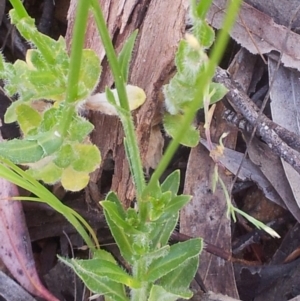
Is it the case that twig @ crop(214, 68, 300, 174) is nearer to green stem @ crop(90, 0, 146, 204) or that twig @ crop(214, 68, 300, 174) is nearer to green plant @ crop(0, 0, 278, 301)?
green plant @ crop(0, 0, 278, 301)

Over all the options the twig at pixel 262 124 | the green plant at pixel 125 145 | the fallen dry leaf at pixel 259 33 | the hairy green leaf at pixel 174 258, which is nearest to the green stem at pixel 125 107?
the green plant at pixel 125 145

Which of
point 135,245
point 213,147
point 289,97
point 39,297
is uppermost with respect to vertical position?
point 289,97

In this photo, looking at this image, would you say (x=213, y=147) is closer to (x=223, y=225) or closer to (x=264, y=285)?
(x=223, y=225)

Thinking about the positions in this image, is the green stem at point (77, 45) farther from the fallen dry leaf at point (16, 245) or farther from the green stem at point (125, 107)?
the fallen dry leaf at point (16, 245)

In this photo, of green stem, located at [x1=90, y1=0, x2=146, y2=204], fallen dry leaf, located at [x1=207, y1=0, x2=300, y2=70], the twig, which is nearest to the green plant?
green stem, located at [x1=90, y1=0, x2=146, y2=204]

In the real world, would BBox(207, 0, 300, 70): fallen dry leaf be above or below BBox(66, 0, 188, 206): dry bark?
above

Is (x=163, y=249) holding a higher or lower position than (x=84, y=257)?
higher

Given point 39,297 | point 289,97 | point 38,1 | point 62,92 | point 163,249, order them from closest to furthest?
point 163,249 → point 62,92 → point 39,297 → point 289,97 → point 38,1

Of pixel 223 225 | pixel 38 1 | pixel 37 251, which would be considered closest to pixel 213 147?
pixel 223 225

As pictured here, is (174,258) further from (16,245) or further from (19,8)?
(19,8)
